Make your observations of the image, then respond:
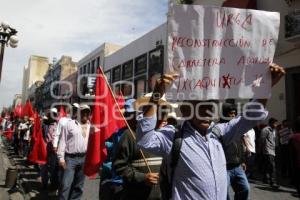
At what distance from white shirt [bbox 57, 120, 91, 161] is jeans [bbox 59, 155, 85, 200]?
0.11m

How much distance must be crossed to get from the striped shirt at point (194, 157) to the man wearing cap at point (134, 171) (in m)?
0.84

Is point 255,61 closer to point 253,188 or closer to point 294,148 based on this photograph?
point 294,148

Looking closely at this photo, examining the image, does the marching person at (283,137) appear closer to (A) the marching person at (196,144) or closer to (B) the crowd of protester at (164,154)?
(B) the crowd of protester at (164,154)

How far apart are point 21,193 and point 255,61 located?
6873 millimetres

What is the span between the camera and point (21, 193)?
29.1ft

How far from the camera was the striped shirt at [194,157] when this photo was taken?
10.3 ft

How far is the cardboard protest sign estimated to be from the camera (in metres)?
3.42

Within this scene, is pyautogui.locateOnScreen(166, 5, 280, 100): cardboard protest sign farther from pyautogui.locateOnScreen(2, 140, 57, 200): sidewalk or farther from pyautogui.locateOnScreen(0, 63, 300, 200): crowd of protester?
pyautogui.locateOnScreen(2, 140, 57, 200): sidewalk

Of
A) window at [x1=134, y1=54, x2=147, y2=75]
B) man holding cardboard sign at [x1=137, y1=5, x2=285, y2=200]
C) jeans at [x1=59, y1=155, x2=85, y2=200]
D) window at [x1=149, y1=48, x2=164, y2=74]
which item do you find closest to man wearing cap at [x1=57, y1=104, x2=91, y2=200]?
jeans at [x1=59, y1=155, x2=85, y2=200]

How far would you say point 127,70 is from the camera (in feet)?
106

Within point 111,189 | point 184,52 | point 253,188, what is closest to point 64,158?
point 111,189

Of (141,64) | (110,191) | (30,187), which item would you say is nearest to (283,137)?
(30,187)

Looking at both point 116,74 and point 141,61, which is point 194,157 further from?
point 116,74

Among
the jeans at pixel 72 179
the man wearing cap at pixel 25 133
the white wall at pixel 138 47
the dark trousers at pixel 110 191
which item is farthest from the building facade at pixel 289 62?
the dark trousers at pixel 110 191
